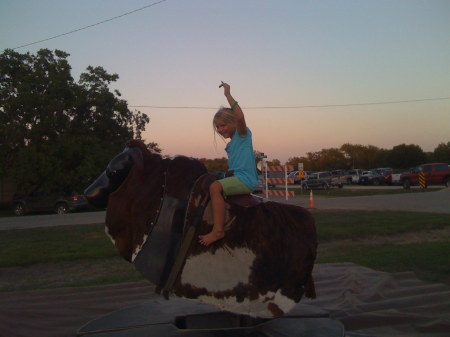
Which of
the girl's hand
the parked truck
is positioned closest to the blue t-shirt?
the girl's hand

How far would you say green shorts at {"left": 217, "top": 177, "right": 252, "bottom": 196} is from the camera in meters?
3.38

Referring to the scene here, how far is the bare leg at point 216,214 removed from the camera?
3.31 meters

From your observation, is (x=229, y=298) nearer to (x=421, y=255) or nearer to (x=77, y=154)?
(x=421, y=255)

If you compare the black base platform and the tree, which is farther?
the tree

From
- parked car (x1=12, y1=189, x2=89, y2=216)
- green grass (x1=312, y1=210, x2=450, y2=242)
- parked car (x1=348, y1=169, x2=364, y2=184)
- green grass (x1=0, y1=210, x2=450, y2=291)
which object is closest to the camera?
green grass (x1=0, y1=210, x2=450, y2=291)

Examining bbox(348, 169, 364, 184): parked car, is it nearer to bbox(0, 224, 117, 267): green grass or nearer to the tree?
the tree

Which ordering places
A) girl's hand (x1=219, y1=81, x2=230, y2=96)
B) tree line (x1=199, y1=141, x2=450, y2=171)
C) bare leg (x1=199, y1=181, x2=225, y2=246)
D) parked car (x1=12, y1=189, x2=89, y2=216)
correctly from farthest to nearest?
tree line (x1=199, y1=141, x2=450, y2=171) → parked car (x1=12, y1=189, x2=89, y2=216) → girl's hand (x1=219, y1=81, x2=230, y2=96) → bare leg (x1=199, y1=181, x2=225, y2=246)

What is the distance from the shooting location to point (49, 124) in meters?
25.8

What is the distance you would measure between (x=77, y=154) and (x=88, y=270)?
63.5 feet

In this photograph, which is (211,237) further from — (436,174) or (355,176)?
(355,176)

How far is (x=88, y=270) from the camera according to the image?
8.03 metres

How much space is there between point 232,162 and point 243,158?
0.10 metres

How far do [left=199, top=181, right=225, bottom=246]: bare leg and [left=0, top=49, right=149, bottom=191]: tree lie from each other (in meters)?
23.4

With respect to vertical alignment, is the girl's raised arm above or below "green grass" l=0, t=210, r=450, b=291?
above
